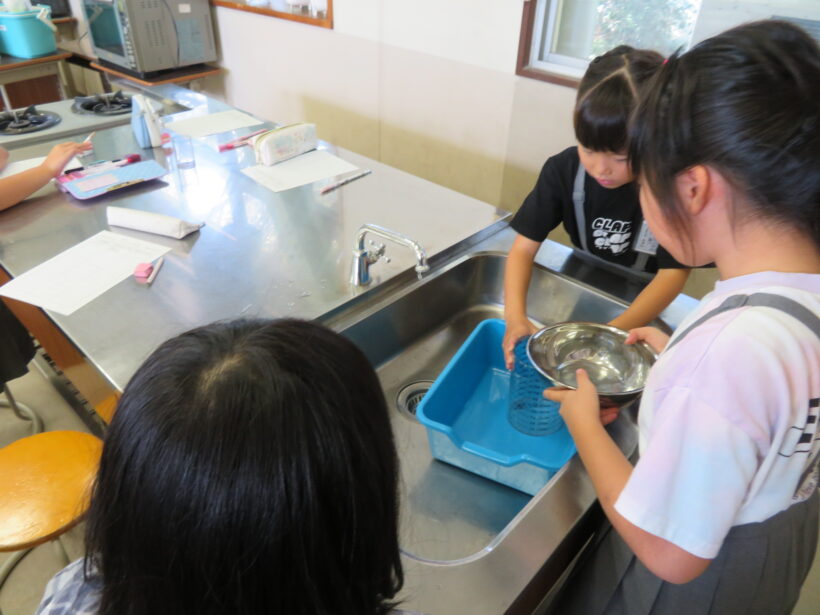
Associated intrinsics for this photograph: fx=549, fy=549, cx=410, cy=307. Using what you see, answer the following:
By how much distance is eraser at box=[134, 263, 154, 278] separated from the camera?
3.59ft

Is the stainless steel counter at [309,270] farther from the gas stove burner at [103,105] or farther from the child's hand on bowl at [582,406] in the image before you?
the gas stove burner at [103,105]

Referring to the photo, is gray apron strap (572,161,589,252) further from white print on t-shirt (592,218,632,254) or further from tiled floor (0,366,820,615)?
tiled floor (0,366,820,615)

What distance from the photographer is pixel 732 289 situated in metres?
0.55

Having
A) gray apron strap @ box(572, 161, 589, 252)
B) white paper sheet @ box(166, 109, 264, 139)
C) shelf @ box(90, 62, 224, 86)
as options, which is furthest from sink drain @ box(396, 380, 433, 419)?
shelf @ box(90, 62, 224, 86)

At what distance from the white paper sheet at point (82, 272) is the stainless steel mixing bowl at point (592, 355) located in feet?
2.69

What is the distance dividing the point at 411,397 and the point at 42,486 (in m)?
0.75

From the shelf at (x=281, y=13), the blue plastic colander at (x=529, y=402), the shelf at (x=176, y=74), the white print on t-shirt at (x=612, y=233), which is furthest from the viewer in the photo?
the shelf at (x=176, y=74)

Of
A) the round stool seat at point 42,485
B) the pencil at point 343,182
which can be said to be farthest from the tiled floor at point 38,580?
the pencil at point 343,182

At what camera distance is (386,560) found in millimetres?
499

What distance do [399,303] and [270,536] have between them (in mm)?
750

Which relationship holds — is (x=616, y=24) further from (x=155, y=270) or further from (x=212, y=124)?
(x=155, y=270)

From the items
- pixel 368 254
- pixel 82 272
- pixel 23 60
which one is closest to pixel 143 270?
pixel 82 272

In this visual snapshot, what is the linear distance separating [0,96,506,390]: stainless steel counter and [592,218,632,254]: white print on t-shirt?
0.90 feet

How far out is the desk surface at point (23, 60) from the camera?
119 inches
